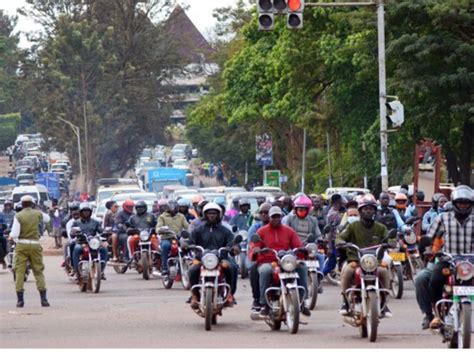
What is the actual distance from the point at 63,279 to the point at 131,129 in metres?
67.8

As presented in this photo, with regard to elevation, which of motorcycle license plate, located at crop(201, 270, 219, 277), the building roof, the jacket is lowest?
motorcycle license plate, located at crop(201, 270, 219, 277)

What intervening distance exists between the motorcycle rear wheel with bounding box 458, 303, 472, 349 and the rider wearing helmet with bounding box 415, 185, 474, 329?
0.43 m

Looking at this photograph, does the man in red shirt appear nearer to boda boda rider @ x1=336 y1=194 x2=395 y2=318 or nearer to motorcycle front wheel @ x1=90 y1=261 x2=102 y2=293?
boda boda rider @ x1=336 y1=194 x2=395 y2=318

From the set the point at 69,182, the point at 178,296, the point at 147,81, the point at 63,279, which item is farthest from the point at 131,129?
the point at 178,296

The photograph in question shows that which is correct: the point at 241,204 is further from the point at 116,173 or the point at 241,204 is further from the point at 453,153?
the point at 116,173

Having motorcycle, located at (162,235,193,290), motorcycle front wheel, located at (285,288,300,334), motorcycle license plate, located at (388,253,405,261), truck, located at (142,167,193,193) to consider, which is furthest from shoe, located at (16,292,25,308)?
truck, located at (142,167,193,193)

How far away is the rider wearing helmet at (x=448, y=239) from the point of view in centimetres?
1480

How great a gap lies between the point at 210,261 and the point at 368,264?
2477 millimetres

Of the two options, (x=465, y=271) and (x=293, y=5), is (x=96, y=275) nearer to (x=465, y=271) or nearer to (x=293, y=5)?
(x=293, y=5)

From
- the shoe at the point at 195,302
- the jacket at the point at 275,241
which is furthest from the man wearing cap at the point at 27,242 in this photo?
the jacket at the point at 275,241

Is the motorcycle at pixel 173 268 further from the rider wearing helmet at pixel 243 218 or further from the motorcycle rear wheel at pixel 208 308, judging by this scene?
the motorcycle rear wheel at pixel 208 308

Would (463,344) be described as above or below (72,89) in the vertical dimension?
below

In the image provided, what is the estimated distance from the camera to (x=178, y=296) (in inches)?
1001

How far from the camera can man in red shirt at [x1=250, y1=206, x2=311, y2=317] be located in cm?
1788
